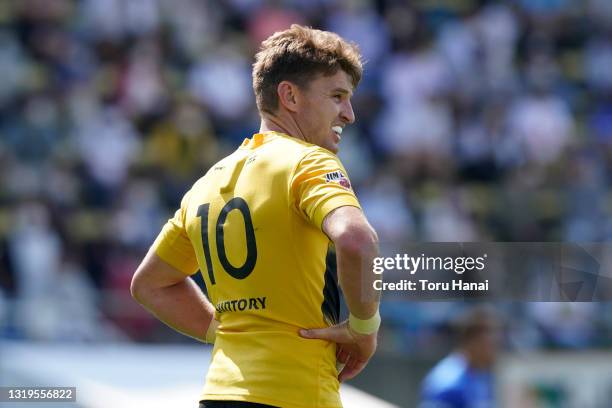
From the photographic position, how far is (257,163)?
3688mm

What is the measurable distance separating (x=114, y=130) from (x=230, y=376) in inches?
409

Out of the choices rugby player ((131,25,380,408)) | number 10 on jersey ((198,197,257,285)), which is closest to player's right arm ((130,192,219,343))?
rugby player ((131,25,380,408))

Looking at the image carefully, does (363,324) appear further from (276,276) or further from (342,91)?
(342,91)

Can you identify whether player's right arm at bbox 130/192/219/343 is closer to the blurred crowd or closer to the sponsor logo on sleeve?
the sponsor logo on sleeve

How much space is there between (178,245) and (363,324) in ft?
2.54

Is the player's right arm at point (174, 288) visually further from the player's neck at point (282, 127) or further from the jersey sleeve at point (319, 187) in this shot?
the jersey sleeve at point (319, 187)

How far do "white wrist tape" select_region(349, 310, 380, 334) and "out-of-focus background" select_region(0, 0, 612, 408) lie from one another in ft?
23.8

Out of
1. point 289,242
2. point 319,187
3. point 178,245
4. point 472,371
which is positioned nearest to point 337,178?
point 319,187

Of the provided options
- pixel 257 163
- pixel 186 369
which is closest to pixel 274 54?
pixel 257 163

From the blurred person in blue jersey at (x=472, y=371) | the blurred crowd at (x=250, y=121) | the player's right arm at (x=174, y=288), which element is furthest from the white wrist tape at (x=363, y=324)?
the blurred crowd at (x=250, y=121)

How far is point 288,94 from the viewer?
3857mm

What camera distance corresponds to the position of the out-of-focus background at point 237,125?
40.9 ft

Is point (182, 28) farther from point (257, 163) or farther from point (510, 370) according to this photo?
point (257, 163)

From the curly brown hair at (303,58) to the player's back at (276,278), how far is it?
0.78 ft
